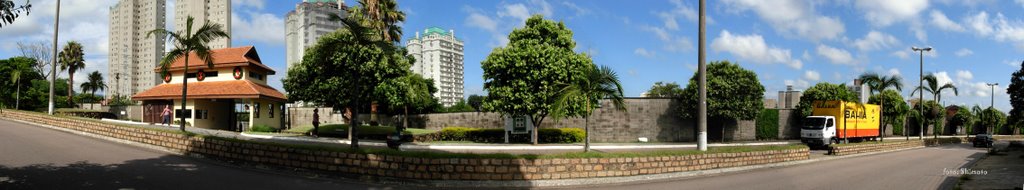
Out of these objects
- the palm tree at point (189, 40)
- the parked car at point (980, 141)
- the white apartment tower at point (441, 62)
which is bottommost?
the parked car at point (980, 141)

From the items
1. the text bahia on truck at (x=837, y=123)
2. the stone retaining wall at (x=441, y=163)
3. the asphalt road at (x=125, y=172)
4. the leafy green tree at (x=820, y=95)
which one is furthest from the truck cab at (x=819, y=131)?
the asphalt road at (x=125, y=172)

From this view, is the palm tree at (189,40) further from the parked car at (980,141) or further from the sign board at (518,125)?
the parked car at (980,141)

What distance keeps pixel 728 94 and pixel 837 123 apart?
6595mm

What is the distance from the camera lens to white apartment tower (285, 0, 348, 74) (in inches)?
4852

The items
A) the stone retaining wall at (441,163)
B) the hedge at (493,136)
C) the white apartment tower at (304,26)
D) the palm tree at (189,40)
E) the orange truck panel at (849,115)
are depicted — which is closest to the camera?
the stone retaining wall at (441,163)

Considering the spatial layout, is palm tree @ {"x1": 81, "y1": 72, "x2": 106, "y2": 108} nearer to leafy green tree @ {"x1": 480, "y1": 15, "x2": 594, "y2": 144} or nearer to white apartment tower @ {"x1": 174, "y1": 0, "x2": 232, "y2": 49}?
white apartment tower @ {"x1": 174, "y1": 0, "x2": 232, "y2": 49}

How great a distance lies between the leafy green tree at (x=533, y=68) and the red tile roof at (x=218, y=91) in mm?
13732

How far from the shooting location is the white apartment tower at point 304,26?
123250 millimetres

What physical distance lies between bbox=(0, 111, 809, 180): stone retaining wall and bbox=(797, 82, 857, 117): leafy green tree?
29.4 meters

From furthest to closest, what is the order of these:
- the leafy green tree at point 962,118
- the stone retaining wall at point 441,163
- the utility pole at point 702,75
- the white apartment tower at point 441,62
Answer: the white apartment tower at point 441,62 → the leafy green tree at point 962,118 → the utility pole at point 702,75 → the stone retaining wall at point 441,163

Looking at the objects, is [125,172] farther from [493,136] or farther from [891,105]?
[891,105]

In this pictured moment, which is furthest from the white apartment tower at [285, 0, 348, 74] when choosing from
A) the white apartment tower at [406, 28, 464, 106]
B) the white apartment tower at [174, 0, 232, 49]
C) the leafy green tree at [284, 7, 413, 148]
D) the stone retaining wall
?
the stone retaining wall

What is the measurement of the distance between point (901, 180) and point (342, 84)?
919 inches

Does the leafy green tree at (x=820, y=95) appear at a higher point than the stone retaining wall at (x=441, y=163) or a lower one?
higher
